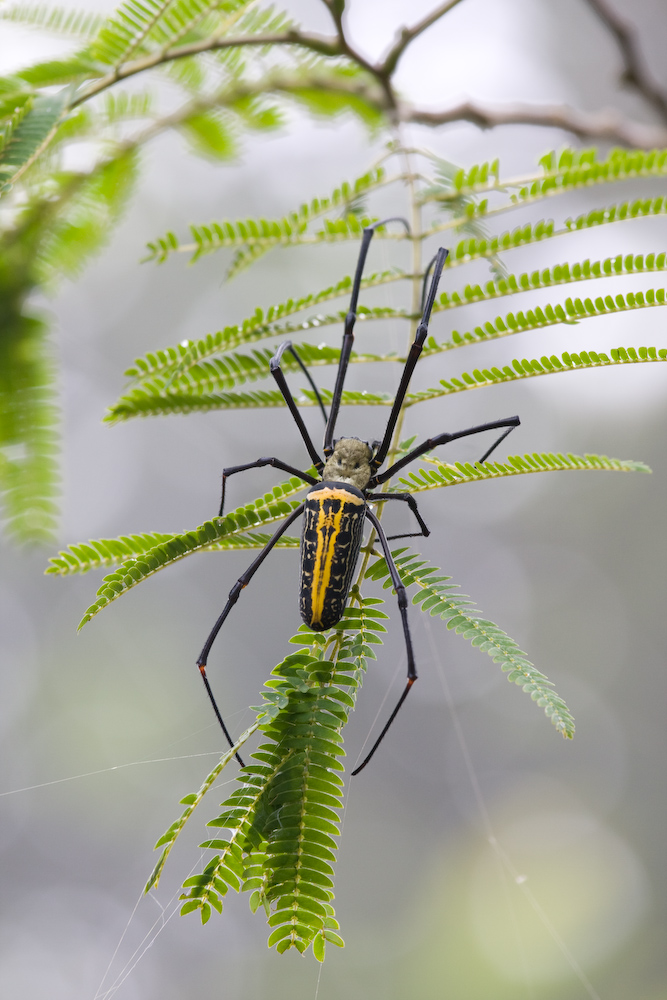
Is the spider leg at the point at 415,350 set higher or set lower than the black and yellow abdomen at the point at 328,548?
higher

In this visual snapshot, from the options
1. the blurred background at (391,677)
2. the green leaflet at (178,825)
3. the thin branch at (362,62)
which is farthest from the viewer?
the blurred background at (391,677)

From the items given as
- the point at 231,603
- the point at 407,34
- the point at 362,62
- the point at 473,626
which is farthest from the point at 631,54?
the point at 231,603

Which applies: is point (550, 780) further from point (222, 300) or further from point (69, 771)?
point (222, 300)

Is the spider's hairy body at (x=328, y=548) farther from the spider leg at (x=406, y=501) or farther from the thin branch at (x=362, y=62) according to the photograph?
the thin branch at (x=362, y=62)

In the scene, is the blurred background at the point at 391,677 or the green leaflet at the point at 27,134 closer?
the green leaflet at the point at 27,134

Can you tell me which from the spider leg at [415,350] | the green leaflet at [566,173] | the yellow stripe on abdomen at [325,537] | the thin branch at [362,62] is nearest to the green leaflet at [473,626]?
the yellow stripe on abdomen at [325,537]

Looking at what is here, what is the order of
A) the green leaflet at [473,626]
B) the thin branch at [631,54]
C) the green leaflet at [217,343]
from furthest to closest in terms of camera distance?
1. the thin branch at [631,54]
2. the green leaflet at [217,343]
3. the green leaflet at [473,626]
